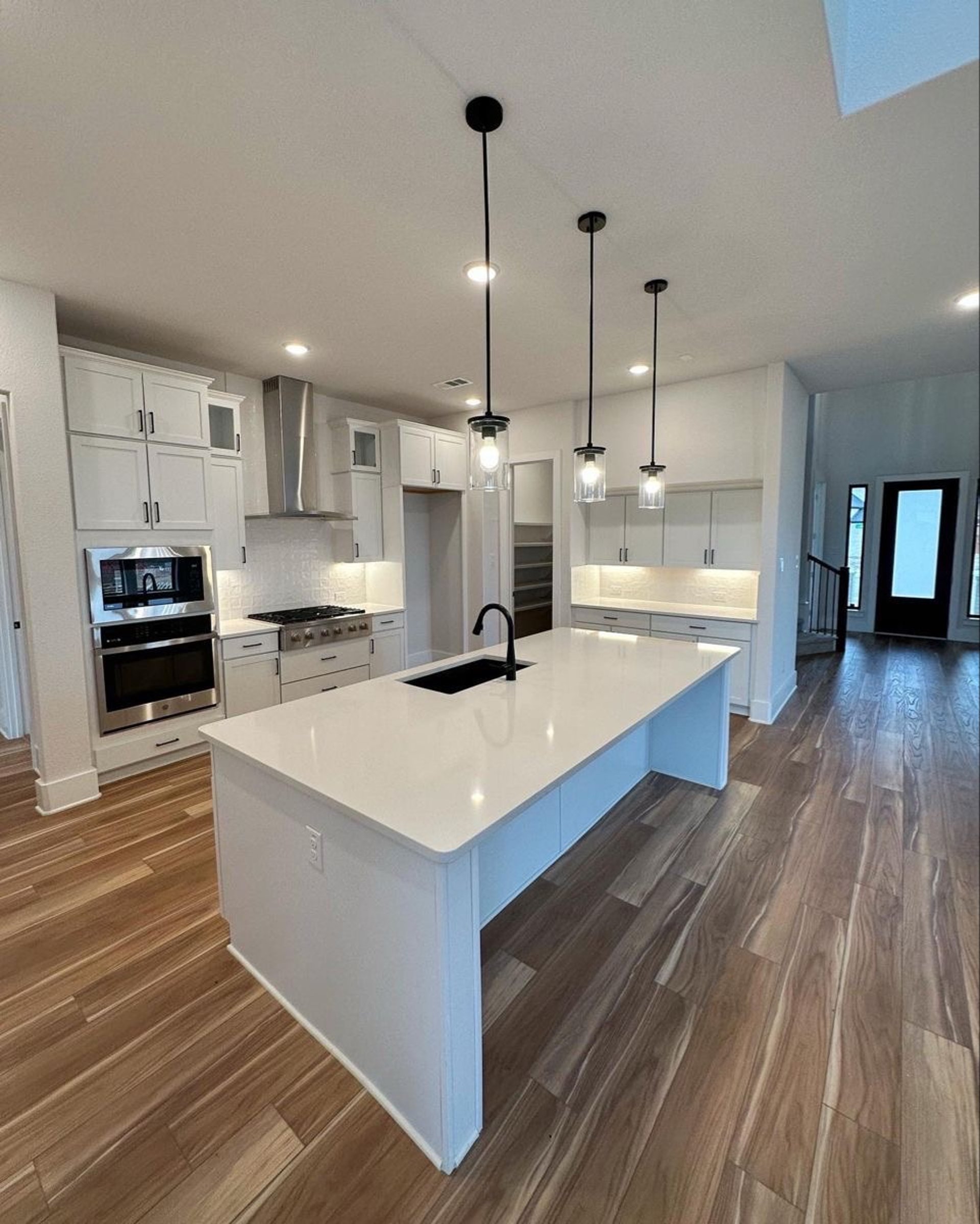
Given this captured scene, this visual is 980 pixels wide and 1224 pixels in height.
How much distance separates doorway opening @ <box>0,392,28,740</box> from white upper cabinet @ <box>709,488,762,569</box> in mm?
4531

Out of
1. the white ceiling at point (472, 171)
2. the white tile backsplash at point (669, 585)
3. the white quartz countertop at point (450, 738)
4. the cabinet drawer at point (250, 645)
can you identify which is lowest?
the cabinet drawer at point (250, 645)

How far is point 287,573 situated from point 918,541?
4.33 metres

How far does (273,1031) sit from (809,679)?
5.11m

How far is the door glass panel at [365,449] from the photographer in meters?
4.57

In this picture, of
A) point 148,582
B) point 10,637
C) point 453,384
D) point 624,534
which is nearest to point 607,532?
point 624,534

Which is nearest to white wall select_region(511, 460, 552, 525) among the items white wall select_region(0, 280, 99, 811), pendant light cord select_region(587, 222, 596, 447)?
pendant light cord select_region(587, 222, 596, 447)

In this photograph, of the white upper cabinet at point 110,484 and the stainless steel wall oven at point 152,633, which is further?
the stainless steel wall oven at point 152,633

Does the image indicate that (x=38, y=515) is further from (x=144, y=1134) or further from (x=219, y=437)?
(x=144, y=1134)

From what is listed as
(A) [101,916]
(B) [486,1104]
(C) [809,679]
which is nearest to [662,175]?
(B) [486,1104]

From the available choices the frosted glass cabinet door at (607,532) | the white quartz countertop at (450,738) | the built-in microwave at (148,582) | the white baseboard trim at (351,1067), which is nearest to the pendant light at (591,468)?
the white quartz countertop at (450,738)

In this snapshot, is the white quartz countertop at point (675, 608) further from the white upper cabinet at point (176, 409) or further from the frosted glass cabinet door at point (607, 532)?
the white upper cabinet at point (176, 409)

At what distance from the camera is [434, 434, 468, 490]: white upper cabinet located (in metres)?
5.03

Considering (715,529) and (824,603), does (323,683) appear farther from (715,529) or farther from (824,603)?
(824,603)

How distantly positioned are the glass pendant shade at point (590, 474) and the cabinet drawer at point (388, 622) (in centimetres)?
253
